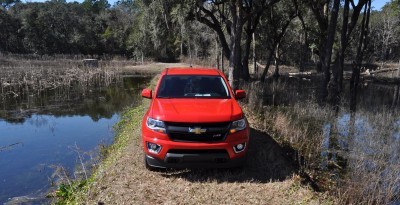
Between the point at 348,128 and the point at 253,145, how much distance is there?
5.17 metres

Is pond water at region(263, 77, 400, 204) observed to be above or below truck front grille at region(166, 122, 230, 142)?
below

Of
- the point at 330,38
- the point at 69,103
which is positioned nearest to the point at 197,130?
the point at 330,38

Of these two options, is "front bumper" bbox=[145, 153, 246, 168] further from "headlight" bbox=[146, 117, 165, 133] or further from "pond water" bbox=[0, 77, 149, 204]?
"pond water" bbox=[0, 77, 149, 204]

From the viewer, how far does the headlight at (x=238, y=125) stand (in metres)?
6.82

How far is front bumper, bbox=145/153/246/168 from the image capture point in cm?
663

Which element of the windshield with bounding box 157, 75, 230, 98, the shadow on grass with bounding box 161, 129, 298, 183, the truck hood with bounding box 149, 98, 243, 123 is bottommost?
the shadow on grass with bounding box 161, 129, 298, 183

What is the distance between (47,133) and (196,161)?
30.2ft

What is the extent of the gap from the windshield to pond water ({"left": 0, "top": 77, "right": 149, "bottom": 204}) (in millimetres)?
2786

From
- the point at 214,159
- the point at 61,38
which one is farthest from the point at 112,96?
the point at 61,38

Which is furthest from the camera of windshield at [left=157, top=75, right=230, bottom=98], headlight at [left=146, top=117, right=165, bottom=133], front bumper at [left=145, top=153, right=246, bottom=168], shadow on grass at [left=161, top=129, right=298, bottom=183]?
windshield at [left=157, top=75, right=230, bottom=98]

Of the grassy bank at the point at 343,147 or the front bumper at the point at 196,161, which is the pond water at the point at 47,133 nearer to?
the front bumper at the point at 196,161

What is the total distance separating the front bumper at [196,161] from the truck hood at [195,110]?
62 centimetres

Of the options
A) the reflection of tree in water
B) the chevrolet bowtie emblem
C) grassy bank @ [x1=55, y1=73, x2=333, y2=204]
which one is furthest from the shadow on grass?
the reflection of tree in water

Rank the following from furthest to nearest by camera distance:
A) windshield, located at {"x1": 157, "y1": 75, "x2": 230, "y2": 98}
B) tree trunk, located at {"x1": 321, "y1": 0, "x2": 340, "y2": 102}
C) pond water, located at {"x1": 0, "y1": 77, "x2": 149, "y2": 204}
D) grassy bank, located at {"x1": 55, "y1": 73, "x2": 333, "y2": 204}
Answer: tree trunk, located at {"x1": 321, "y1": 0, "x2": 340, "y2": 102} → pond water, located at {"x1": 0, "y1": 77, "x2": 149, "y2": 204} → windshield, located at {"x1": 157, "y1": 75, "x2": 230, "y2": 98} → grassy bank, located at {"x1": 55, "y1": 73, "x2": 333, "y2": 204}
